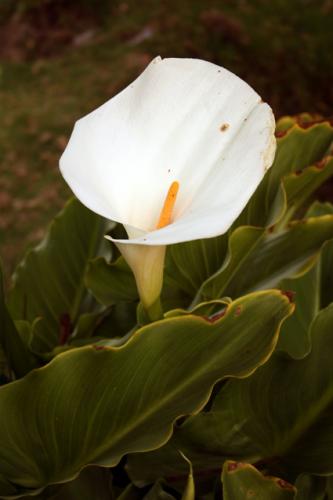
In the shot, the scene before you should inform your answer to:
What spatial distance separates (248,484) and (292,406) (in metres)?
0.13

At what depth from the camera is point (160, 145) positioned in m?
0.70

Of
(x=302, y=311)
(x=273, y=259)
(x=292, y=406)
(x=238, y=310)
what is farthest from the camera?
(x=302, y=311)

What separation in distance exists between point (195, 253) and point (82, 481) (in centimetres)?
28

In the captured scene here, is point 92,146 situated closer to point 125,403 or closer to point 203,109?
point 203,109

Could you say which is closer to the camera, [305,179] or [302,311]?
[305,179]

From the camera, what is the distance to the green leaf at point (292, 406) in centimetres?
76

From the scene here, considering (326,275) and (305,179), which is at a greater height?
(305,179)

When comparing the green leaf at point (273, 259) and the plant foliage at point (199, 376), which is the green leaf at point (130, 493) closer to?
the plant foliage at point (199, 376)

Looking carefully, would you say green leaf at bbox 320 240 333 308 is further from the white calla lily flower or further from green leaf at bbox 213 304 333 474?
the white calla lily flower

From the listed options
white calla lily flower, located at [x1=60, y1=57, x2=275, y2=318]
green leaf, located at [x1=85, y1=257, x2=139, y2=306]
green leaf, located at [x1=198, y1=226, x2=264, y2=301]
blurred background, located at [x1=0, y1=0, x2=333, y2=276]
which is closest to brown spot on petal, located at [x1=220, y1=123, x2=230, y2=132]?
white calla lily flower, located at [x1=60, y1=57, x2=275, y2=318]

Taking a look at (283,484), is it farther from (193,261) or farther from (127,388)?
(193,261)

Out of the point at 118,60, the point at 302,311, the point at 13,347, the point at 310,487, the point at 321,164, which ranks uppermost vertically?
the point at 118,60

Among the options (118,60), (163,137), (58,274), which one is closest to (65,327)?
(58,274)

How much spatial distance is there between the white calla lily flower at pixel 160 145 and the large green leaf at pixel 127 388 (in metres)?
0.06
